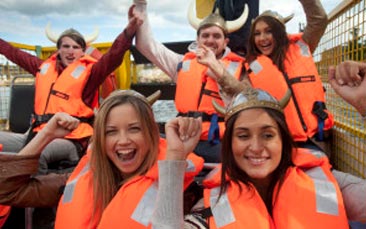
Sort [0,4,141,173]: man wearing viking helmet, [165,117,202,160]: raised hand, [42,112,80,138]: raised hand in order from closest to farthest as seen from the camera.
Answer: [165,117,202,160]: raised hand < [42,112,80,138]: raised hand < [0,4,141,173]: man wearing viking helmet

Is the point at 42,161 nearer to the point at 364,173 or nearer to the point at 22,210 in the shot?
the point at 22,210

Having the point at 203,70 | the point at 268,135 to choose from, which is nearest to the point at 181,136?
the point at 268,135

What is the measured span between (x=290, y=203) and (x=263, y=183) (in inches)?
7.3

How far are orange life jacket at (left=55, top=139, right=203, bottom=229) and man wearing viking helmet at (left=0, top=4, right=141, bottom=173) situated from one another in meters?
1.00

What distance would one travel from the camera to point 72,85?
3320mm

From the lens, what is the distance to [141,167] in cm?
187

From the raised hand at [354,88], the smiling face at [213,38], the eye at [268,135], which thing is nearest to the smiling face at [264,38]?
the smiling face at [213,38]

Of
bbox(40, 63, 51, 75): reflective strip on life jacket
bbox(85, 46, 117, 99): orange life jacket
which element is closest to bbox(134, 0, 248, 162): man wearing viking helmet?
bbox(40, 63, 51, 75): reflective strip on life jacket

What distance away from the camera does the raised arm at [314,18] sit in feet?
8.03

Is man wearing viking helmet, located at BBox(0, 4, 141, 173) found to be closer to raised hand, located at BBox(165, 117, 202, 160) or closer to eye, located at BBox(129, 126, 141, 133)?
eye, located at BBox(129, 126, 141, 133)

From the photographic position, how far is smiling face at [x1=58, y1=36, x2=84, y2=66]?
3488 millimetres

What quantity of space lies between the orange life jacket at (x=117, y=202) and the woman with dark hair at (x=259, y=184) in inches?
6.2

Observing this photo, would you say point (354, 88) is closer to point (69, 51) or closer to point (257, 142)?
Result: point (257, 142)

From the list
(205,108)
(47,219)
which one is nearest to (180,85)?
(205,108)
